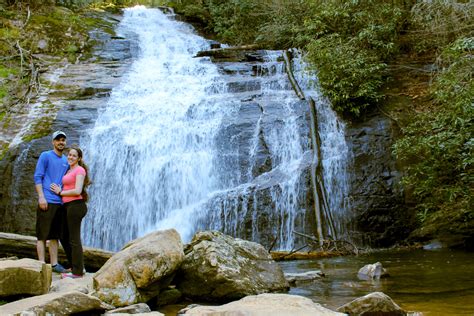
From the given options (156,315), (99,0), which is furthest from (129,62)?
(156,315)

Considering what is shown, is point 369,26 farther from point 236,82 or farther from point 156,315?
point 156,315

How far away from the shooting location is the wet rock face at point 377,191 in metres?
10.3

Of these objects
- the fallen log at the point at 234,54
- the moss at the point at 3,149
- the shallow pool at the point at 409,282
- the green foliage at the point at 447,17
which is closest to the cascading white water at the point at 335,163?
the shallow pool at the point at 409,282

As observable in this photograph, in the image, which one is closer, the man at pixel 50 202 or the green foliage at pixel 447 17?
the man at pixel 50 202

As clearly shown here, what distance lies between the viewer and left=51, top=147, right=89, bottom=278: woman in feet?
18.3

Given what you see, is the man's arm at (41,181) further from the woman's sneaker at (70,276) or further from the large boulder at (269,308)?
the large boulder at (269,308)

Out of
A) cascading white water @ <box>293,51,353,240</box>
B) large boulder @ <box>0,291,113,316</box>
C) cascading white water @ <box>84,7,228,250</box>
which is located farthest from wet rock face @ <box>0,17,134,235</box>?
large boulder @ <box>0,291,113,316</box>

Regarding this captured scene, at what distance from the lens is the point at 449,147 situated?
28.2ft

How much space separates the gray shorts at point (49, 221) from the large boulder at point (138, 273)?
128cm

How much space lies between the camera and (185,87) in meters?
14.9

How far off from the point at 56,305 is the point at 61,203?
90.3 inches

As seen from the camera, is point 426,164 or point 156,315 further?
point 426,164

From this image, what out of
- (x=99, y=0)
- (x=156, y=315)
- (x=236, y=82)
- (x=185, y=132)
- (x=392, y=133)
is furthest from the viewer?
(x=99, y=0)

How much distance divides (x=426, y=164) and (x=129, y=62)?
1157 centimetres
